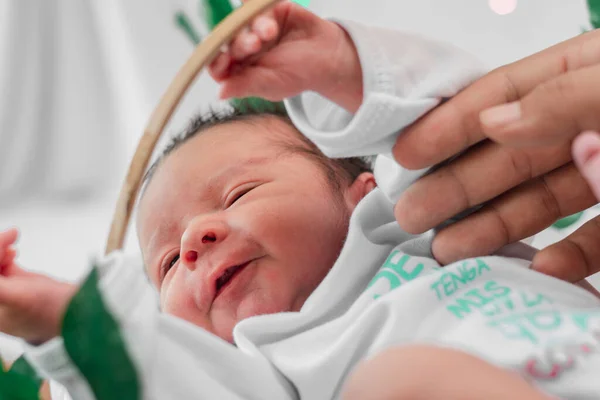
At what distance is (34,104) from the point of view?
133cm

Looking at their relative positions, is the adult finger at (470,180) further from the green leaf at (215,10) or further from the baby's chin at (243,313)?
the green leaf at (215,10)

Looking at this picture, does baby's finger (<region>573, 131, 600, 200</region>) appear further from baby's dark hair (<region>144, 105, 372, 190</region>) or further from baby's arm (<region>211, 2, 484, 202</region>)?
Answer: baby's dark hair (<region>144, 105, 372, 190</region>)

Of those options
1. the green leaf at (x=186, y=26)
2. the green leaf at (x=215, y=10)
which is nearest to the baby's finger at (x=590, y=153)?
the green leaf at (x=215, y=10)

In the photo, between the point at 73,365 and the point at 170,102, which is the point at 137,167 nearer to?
the point at 170,102

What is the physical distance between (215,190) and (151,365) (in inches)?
11.7

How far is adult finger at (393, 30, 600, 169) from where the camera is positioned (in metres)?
0.64

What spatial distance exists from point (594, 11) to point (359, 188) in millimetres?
521

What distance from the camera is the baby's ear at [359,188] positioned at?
0.84 m

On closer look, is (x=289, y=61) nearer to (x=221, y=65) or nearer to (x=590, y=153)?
(x=221, y=65)

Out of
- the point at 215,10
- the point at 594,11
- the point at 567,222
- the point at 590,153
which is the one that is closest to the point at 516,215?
the point at 590,153

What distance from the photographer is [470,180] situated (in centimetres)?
67

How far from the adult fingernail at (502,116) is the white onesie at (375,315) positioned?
0.35 feet

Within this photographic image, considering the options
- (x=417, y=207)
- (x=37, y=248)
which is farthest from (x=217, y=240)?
(x=37, y=248)

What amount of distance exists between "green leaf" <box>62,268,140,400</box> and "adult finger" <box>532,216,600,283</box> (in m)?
0.39
